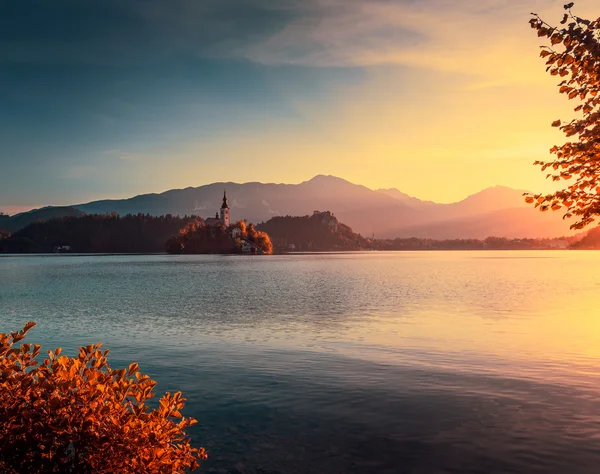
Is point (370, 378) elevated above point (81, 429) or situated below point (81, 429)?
below

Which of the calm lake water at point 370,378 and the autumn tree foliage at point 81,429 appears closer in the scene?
the autumn tree foliage at point 81,429

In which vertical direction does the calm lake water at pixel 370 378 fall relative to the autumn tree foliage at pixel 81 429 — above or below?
below

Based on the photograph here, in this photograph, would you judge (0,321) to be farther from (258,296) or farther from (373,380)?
(373,380)

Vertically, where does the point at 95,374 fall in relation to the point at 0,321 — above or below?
above

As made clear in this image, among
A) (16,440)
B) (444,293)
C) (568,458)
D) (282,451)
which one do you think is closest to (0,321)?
(282,451)

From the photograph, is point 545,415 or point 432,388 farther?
point 432,388

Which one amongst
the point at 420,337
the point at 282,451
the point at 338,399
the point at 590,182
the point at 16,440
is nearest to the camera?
the point at 16,440

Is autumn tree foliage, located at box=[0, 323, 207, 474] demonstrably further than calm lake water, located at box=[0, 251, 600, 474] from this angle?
No

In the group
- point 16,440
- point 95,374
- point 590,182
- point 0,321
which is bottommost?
point 0,321

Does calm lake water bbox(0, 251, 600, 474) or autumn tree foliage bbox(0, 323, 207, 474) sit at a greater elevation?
autumn tree foliage bbox(0, 323, 207, 474)

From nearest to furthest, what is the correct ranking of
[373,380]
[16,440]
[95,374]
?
[16,440]
[95,374]
[373,380]

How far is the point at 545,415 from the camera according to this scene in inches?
620

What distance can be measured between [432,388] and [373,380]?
8.38 feet

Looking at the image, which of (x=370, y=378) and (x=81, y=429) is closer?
(x=81, y=429)
